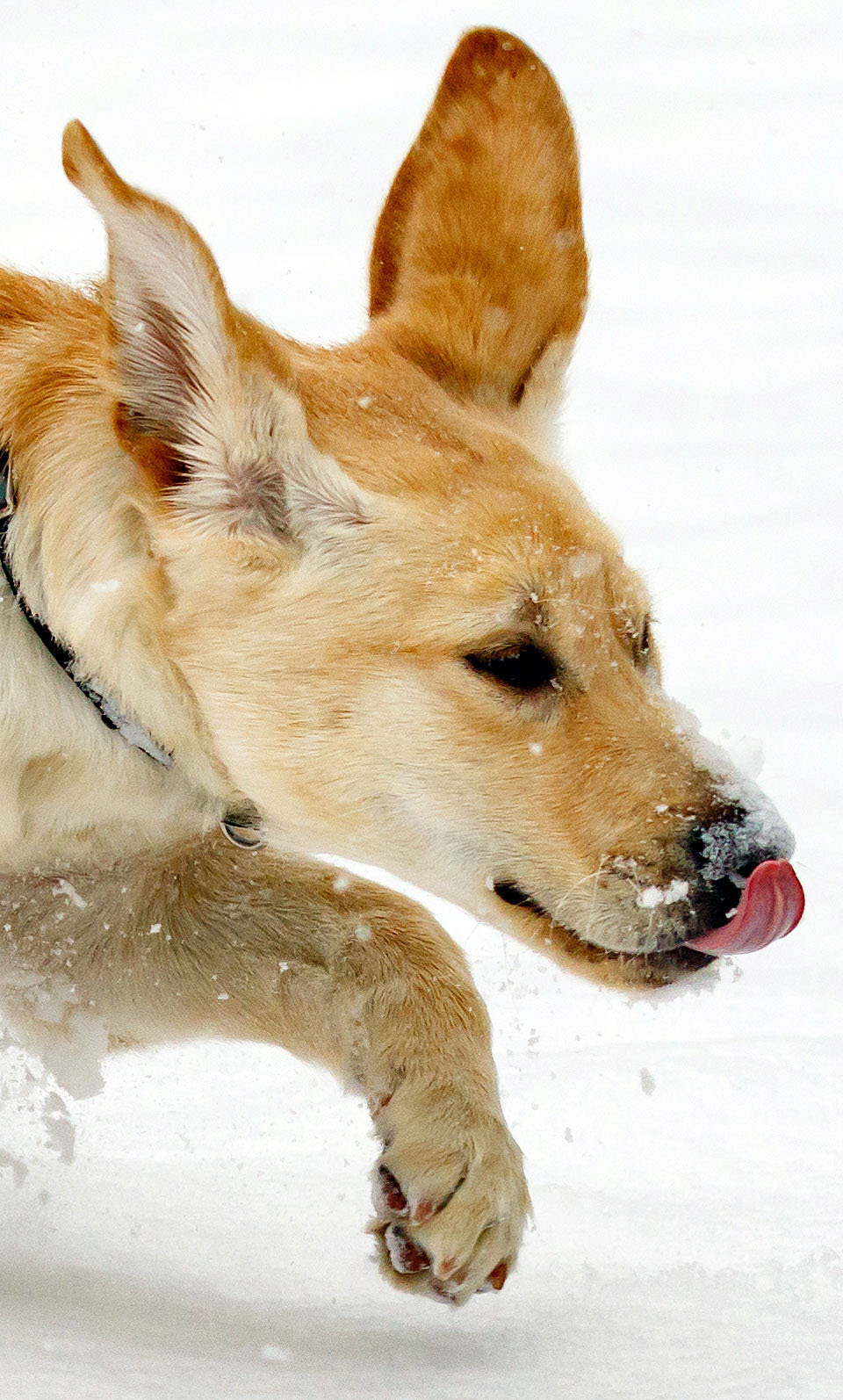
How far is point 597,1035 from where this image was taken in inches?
150

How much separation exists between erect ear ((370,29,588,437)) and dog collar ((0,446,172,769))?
29.5 inches

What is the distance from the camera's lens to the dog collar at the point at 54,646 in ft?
9.08

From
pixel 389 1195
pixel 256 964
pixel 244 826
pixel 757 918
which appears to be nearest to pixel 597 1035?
pixel 256 964

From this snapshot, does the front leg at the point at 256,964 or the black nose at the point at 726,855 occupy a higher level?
the black nose at the point at 726,855

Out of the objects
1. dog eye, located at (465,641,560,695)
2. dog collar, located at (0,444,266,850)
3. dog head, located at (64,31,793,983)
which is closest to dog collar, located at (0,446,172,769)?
dog collar, located at (0,444,266,850)

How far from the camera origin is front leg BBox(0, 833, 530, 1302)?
3035 mm

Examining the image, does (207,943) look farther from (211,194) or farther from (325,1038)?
(211,194)

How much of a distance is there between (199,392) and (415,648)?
1.65 feet

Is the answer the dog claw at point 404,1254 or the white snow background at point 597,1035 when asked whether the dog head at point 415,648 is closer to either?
the white snow background at point 597,1035

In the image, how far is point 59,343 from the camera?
2.87 m

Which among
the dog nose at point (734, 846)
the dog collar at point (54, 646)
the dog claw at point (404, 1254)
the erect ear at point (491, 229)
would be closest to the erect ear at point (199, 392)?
the dog collar at point (54, 646)

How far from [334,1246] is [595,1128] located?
2.05 feet

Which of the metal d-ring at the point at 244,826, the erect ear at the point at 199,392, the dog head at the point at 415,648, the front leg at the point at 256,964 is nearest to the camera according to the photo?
the erect ear at the point at 199,392

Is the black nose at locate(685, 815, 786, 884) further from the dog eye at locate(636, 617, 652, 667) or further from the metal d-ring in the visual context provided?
the metal d-ring
